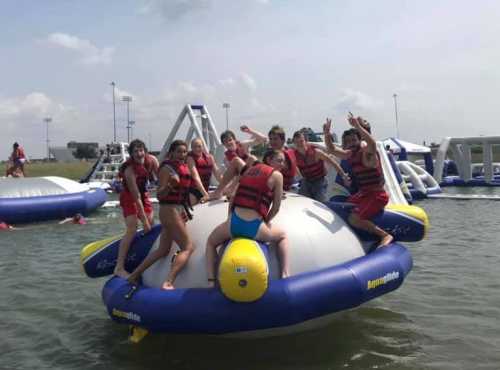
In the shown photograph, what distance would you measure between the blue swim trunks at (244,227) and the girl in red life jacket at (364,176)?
163cm

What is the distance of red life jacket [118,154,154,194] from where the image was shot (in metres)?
5.61

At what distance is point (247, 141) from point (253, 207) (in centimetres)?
216

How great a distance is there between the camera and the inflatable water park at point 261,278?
431 cm

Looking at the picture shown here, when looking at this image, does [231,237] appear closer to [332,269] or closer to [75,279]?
[332,269]

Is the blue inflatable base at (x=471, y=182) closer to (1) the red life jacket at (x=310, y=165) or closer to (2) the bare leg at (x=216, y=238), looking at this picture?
(1) the red life jacket at (x=310, y=165)

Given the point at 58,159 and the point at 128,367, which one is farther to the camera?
the point at 58,159

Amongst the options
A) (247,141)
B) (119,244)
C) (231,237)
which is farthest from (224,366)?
(247,141)

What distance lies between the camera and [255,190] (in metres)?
4.69

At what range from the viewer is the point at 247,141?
6703 mm

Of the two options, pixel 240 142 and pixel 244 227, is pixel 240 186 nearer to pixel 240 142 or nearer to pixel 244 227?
pixel 244 227

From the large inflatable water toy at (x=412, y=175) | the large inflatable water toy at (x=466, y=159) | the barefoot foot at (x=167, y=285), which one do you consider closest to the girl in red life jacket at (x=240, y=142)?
the barefoot foot at (x=167, y=285)

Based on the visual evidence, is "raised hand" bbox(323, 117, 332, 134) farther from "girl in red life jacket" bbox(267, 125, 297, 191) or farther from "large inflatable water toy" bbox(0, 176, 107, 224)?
"large inflatable water toy" bbox(0, 176, 107, 224)

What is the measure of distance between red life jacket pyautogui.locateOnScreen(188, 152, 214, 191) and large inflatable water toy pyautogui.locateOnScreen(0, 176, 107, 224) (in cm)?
890

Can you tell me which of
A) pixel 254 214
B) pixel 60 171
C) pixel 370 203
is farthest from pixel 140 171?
pixel 60 171
